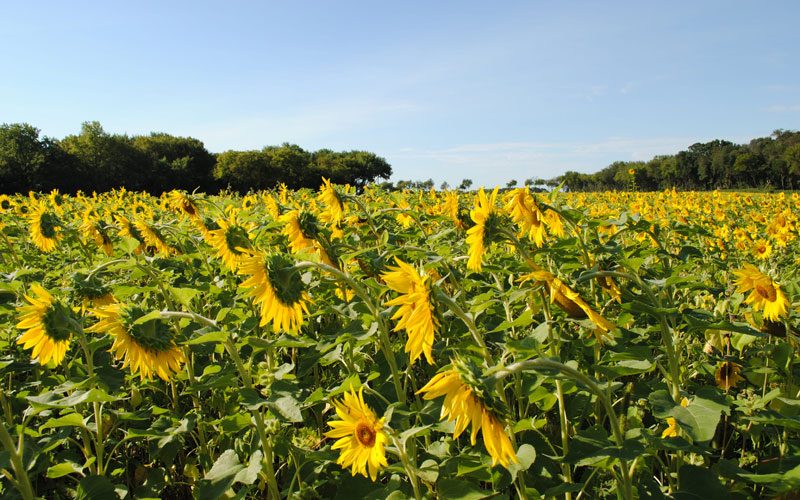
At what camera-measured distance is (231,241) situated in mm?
2797

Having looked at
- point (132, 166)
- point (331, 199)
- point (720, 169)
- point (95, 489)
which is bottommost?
point (95, 489)

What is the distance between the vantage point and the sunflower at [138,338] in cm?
183

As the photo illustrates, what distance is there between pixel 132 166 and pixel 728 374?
44.9 m

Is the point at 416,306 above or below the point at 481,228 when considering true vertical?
below

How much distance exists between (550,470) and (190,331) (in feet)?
5.75

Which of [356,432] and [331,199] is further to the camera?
[331,199]

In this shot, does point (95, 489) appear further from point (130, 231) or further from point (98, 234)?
point (98, 234)

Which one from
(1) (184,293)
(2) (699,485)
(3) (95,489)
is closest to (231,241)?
(1) (184,293)

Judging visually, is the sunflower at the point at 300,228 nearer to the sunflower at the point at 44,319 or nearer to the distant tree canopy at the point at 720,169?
the sunflower at the point at 44,319

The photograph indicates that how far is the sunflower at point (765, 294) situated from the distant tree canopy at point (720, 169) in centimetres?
4631

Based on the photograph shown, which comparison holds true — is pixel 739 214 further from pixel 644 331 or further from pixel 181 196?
pixel 181 196

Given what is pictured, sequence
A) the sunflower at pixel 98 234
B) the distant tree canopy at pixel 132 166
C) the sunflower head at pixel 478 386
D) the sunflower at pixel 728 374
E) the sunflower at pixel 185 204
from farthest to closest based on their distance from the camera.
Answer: the distant tree canopy at pixel 132 166 → the sunflower at pixel 185 204 → the sunflower at pixel 98 234 → the sunflower at pixel 728 374 → the sunflower head at pixel 478 386

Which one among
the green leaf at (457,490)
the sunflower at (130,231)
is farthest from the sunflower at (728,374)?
the sunflower at (130,231)

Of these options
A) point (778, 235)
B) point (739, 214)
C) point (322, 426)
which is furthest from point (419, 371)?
point (739, 214)
